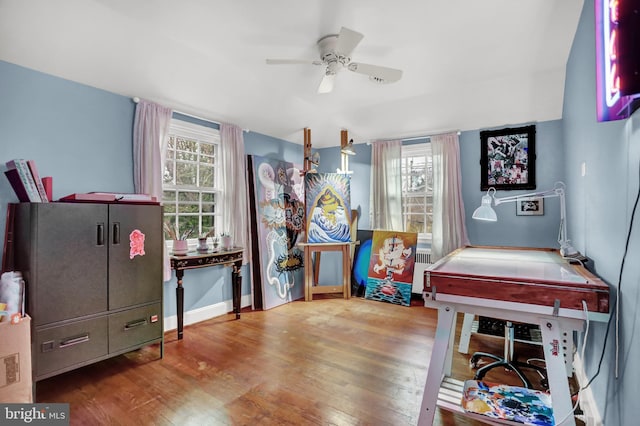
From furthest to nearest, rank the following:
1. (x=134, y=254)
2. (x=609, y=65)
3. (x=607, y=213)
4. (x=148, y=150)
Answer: (x=148, y=150), (x=134, y=254), (x=607, y=213), (x=609, y=65)

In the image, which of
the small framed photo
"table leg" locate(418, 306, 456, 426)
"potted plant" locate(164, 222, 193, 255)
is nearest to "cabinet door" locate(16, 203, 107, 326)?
"potted plant" locate(164, 222, 193, 255)

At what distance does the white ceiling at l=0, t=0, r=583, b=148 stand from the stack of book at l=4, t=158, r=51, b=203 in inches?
32.8

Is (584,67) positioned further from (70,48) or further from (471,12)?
(70,48)

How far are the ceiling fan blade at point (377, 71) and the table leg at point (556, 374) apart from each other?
5.87ft

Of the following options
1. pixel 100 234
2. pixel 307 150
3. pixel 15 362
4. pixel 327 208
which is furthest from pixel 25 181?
pixel 327 208

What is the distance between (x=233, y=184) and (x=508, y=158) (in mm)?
3401

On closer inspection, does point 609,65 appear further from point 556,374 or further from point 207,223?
point 207,223

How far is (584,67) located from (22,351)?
406cm

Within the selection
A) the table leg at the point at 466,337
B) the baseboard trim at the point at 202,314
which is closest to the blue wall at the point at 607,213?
the table leg at the point at 466,337

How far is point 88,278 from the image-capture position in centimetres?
219

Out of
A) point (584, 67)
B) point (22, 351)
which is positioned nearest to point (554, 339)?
point (584, 67)

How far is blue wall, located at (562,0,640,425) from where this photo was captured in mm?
1163

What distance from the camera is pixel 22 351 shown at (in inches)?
70.5

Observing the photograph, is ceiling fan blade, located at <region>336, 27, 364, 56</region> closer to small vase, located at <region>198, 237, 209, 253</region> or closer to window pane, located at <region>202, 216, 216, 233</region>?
small vase, located at <region>198, 237, 209, 253</region>
